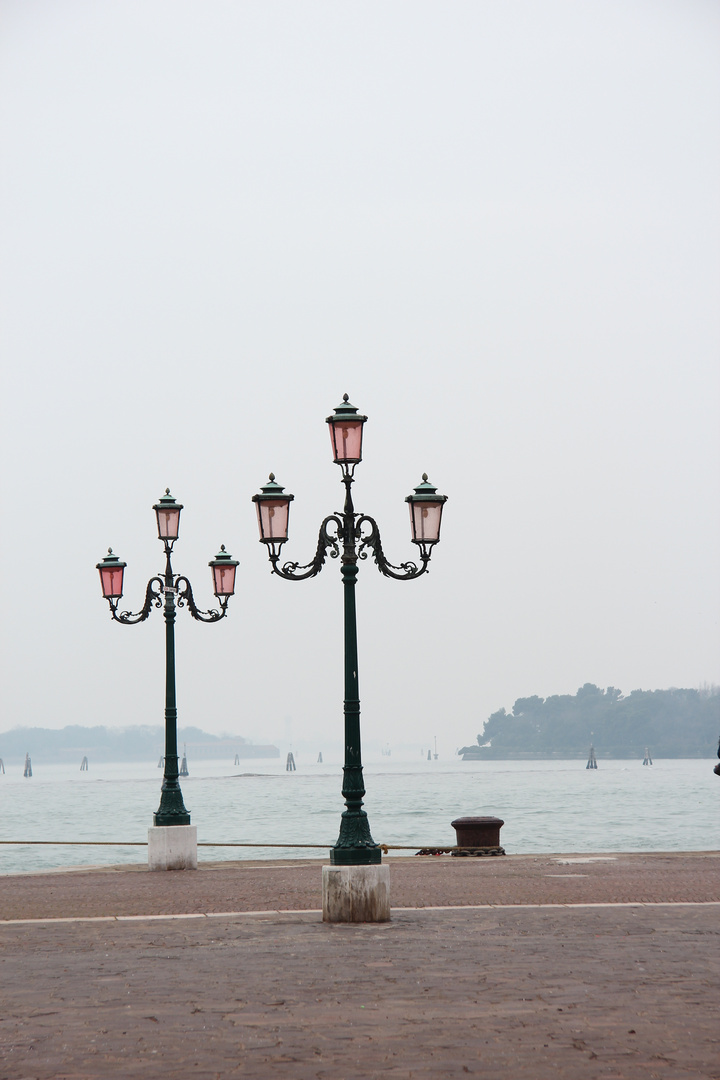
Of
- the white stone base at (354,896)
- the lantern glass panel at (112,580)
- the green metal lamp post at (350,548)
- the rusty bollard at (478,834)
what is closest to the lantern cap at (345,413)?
the green metal lamp post at (350,548)

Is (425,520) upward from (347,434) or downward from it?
downward

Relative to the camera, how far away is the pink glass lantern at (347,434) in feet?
48.1

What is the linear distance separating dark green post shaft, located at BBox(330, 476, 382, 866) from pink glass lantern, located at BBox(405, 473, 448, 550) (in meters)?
0.76

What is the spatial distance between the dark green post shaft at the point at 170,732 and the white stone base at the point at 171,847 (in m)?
0.24

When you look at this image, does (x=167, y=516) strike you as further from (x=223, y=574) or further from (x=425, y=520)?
(x=425, y=520)

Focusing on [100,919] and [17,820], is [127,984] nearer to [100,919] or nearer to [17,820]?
[100,919]

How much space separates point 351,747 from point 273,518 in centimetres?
287

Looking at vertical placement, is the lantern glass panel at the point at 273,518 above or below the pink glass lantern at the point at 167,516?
below

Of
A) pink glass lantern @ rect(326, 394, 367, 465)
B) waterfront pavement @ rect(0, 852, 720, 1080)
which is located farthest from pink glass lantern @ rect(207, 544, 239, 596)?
pink glass lantern @ rect(326, 394, 367, 465)

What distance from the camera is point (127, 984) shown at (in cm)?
977

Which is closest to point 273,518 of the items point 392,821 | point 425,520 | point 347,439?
point 347,439

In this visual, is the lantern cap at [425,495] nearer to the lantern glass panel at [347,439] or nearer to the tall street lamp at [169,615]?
the lantern glass panel at [347,439]

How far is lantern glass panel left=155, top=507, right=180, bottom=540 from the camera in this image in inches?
854

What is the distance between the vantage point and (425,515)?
49.4 feet
